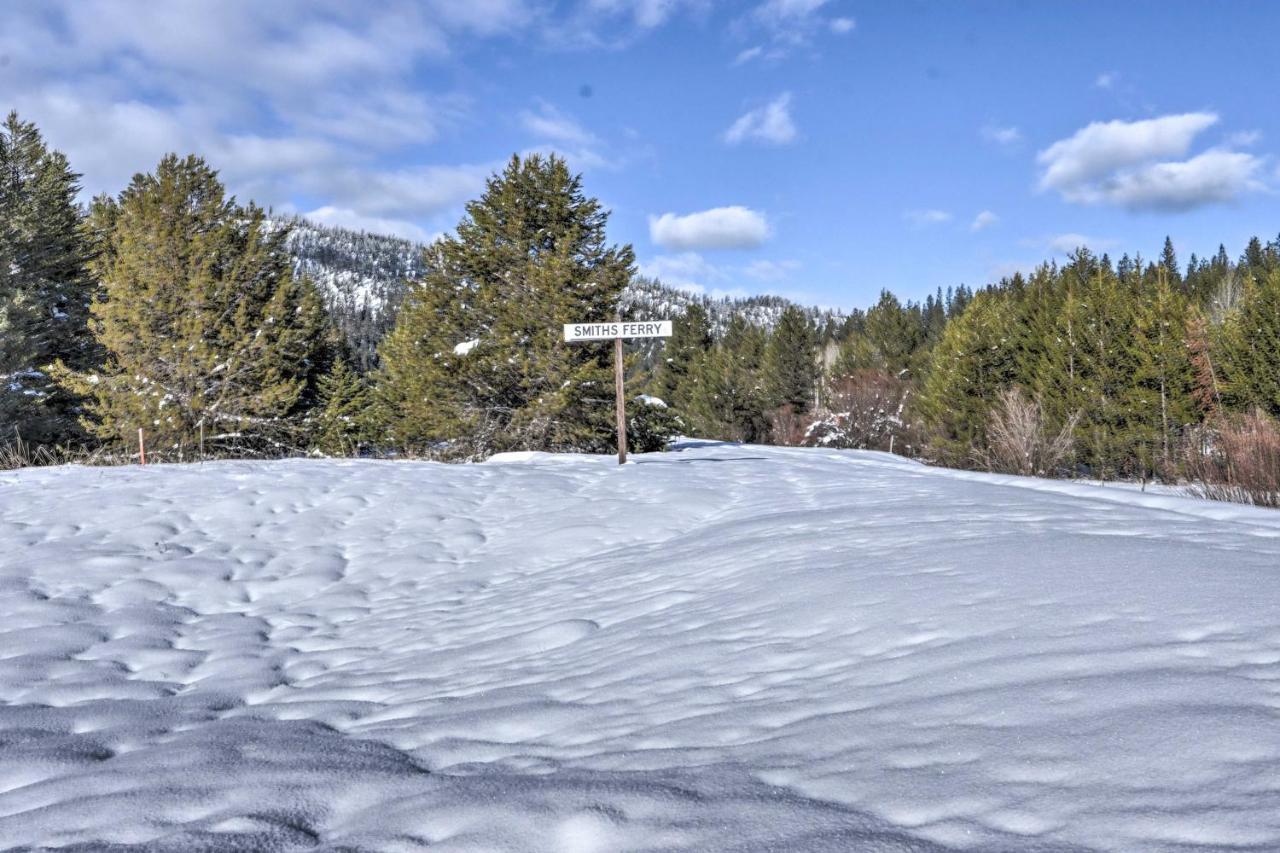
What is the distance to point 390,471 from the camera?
1001 centimetres

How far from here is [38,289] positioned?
86.9ft

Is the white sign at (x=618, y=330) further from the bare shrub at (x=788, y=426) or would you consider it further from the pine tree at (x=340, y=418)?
the bare shrub at (x=788, y=426)

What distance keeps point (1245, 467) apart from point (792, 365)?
39203 millimetres

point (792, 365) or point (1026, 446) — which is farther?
point (792, 365)

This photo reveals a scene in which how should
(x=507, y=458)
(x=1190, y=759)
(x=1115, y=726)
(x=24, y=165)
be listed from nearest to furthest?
(x=1190, y=759) < (x=1115, y=726) < (x=507, y=458) < (x=24, y=165)

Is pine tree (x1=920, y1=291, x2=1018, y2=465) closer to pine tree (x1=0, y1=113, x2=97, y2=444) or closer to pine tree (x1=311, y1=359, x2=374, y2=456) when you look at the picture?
pine tree (x1=311, y1=359, x2=374, y2=456)

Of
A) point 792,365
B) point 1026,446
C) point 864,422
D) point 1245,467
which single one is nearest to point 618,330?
point 1026,446

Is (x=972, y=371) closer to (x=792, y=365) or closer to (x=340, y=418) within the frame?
(x=792, y=365)

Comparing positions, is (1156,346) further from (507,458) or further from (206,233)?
(206,233)

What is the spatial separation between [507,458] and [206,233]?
12.6m

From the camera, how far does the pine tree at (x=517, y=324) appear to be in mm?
19234

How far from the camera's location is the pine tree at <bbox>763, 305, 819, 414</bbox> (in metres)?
47.0

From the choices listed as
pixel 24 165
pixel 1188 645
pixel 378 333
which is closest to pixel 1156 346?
pixel 1188 645

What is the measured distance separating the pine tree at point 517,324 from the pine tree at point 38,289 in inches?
483
